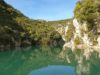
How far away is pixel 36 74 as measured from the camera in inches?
1469

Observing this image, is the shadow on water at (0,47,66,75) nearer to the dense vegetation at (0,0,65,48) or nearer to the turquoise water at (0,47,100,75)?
the turquoise water at (0,47,100,75)

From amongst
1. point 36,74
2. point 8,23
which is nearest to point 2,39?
point 8,23

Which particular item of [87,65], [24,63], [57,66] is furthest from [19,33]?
[87,65]

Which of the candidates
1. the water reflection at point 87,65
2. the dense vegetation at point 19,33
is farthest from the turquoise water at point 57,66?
the dense vegetation at point 19,33

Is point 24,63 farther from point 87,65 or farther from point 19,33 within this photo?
point 19,33

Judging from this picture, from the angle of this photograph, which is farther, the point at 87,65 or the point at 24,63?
the point at 24,63

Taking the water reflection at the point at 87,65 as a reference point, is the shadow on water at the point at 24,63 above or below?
below

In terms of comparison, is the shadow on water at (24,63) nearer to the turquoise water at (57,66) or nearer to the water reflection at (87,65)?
the turquoise water at (57,66)

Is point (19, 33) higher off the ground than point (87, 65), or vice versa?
point (19, 33)

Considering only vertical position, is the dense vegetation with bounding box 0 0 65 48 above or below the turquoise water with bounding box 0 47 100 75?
above

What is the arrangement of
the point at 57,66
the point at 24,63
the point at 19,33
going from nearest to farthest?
the point at 57,66 < the point at 24,63 < the point at 19,33

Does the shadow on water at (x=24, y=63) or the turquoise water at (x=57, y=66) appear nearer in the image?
the turquoise water at (x=57, y=66)

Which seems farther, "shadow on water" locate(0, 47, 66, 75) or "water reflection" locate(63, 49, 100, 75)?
"shadow on water" locate(0, 47, 66, 75)

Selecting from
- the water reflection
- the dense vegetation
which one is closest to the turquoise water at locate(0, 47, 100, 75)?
the water reflection
